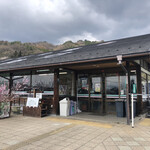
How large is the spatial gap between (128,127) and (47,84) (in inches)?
205

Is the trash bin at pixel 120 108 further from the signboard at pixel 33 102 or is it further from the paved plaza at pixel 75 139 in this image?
the signboard at pixel 33 102

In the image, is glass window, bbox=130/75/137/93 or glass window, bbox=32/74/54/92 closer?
glass window, bbox=130/75/137/93

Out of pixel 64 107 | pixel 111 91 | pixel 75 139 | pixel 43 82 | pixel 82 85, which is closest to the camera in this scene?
pixel 75 139

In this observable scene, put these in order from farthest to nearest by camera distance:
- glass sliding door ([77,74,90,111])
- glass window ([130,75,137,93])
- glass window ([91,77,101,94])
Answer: glass sliding door ([77,74,90,111]) → glass window ([91,77,101,94]) → glass window ([130,75,137,93])

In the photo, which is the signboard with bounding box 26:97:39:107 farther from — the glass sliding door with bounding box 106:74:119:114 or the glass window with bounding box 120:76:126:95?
the glass window with bounding box 120:76:126:95

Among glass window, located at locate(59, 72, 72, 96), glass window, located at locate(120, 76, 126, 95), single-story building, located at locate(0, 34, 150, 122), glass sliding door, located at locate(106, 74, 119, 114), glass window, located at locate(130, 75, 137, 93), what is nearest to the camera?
single-story building, located at locate(0, 34, 150, 122)

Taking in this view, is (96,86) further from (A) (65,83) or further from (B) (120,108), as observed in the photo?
(B) (120,108)

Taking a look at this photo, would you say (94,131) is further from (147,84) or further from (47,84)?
(147,84)

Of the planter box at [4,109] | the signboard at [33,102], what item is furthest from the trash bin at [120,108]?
the planter box at [4,109]

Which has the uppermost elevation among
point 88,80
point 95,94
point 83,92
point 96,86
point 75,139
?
point 88,80

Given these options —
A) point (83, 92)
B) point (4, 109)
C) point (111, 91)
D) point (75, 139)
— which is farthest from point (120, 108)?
point (4, 109)

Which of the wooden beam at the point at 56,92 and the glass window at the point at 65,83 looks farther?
the glass window at the point at 65,83

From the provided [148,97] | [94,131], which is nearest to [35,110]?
[94,131]

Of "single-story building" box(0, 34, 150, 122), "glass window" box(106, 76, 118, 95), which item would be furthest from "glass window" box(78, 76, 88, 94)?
"glass window" box(106, 76, 118, 95)
